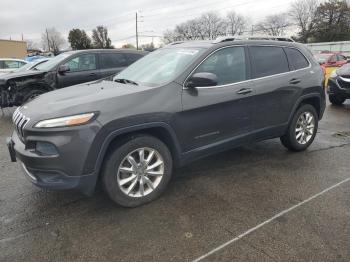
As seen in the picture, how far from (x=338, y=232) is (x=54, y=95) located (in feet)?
10.6

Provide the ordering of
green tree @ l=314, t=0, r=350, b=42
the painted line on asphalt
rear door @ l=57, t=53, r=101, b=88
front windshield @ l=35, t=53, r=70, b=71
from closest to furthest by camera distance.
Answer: the painted line on asphalt, rear door @ l=57, t=53, r=101, b=88, front windshield @ l=35, t=53, r=70, b=71, green tree @ l=314, t=0, r=350, b=42

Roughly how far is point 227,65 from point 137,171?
5.77 ft

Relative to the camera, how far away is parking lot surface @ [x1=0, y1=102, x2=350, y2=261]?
2863 mm

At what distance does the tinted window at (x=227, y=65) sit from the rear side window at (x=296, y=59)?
3.39 ft

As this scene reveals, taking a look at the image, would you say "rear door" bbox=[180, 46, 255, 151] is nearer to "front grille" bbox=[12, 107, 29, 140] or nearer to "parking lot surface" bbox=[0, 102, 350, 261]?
"parking lot surface" bbox=[0, 102, 350, 261]

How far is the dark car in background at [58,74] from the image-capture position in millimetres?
8625

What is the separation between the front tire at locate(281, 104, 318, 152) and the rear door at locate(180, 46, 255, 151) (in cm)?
103

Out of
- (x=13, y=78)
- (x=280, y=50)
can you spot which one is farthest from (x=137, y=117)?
(x=13, y=78)

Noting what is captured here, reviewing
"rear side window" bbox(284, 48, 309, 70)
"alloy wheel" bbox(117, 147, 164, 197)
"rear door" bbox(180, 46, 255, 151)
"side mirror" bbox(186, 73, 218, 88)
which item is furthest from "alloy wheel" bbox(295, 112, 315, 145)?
"alloy wheel" bbox(117, 147, 164, 197)

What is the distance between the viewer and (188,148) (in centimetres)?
→ 389

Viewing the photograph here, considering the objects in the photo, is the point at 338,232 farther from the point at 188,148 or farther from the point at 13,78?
the point at 13,78

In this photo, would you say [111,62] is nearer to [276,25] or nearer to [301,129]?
[301,129]

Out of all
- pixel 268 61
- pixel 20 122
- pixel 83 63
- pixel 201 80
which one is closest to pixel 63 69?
pixel 83 63

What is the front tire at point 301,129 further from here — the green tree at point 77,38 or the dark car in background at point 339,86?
the green tree at point 77,38
